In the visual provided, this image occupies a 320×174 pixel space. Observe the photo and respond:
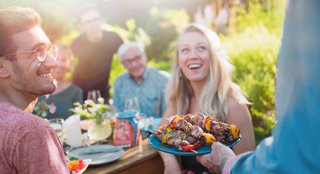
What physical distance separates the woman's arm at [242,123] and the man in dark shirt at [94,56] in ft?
9.48

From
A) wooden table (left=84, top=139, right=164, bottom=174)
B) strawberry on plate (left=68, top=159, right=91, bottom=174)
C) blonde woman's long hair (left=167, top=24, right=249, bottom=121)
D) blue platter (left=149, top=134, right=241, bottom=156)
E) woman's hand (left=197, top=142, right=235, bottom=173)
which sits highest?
blonde woman's long hair (left=167, top=24, right=249, bottom=121)

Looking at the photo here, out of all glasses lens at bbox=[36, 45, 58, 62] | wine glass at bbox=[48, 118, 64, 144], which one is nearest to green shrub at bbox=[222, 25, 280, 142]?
wine glass at bbox=[48, 118, 64, 144]

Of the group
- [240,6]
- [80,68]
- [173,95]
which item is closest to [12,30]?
[173,95]

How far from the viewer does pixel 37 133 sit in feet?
4.51

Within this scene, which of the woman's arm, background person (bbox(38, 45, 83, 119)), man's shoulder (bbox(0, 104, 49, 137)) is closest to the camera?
man's shoulder (bbox(0, 104, 49, 137))

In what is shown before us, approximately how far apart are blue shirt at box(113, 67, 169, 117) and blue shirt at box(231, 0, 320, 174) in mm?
3204

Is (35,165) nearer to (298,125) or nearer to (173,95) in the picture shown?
(298,125)

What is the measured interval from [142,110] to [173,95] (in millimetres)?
1347

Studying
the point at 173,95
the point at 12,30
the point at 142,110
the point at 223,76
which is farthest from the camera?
the point at 142,110

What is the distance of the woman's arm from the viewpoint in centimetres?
250

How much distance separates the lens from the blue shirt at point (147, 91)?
4332mm

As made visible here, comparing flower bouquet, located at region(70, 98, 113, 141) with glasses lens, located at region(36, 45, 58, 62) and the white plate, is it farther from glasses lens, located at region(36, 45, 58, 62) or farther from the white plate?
glasses lens, located at region(36, 45, 58, 62)

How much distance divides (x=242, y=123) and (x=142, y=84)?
2.04 meters

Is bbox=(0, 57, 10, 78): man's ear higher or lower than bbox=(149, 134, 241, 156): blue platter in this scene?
higher
